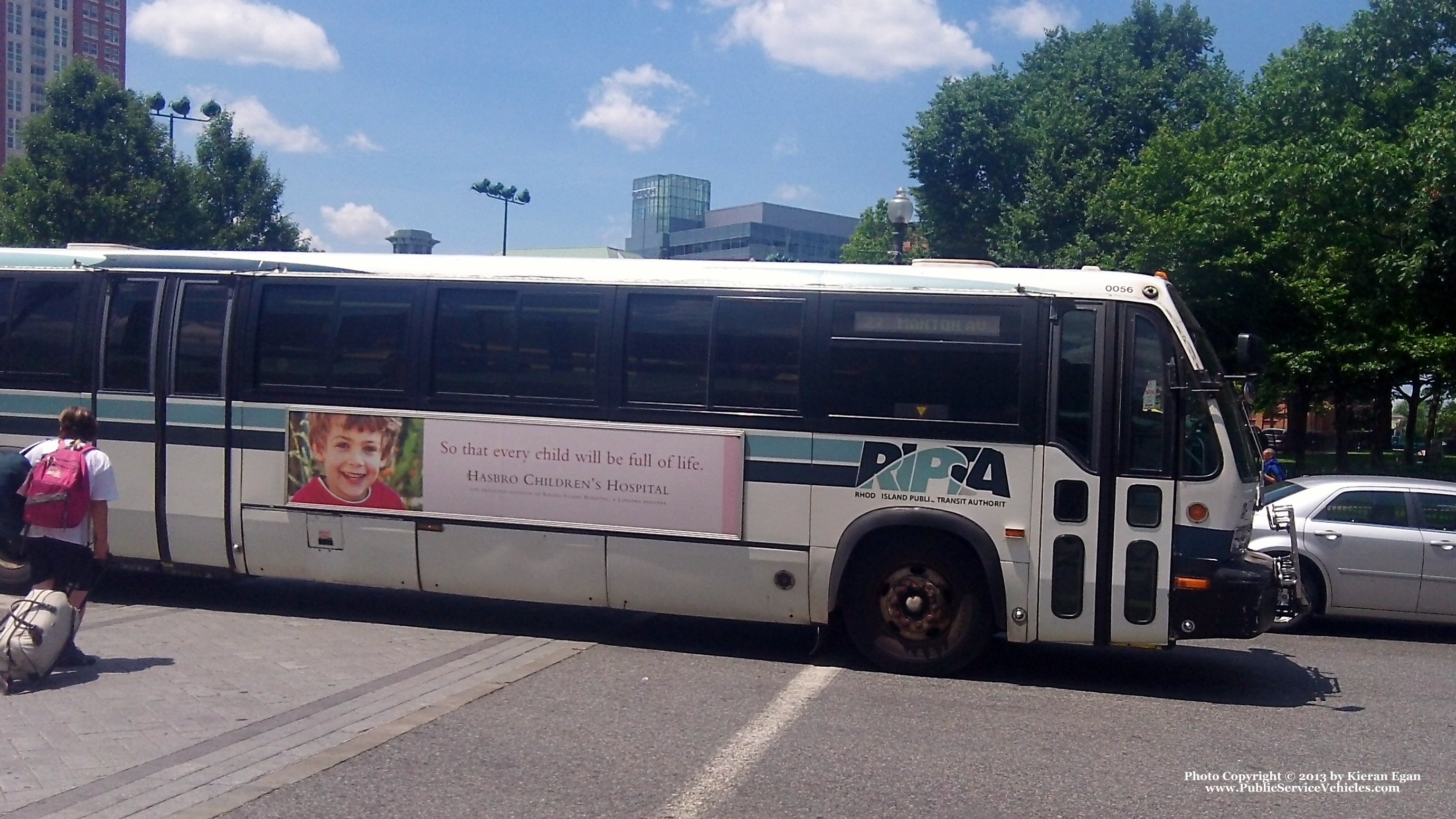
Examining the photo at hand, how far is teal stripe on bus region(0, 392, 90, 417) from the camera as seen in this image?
34.8 feet

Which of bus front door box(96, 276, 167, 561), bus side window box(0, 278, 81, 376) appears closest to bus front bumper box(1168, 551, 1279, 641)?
bus front door box(96, 276, 167, 561)

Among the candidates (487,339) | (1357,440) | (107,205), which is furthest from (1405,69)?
(1357,440)

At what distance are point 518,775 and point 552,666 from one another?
265cm

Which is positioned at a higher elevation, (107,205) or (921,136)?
(921,136)

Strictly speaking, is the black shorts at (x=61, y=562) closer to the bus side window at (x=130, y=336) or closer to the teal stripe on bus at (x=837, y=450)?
the bus side window at (x=130, y=336)

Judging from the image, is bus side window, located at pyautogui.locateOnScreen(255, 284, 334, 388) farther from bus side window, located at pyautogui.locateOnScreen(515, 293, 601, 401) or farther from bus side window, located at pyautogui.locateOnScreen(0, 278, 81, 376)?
bus side window, located at pyautogui.locateOnScreen(0, 278, 81, 376)

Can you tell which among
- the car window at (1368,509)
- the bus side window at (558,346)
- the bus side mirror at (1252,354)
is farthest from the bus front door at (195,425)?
the car window at (1368,509)

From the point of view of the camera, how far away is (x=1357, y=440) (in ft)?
217

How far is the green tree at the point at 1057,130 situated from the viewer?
3619 centimetres

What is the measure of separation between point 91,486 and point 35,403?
3502 millimetres

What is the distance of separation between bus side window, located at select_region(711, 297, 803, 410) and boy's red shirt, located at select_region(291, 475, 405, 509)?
109 inches

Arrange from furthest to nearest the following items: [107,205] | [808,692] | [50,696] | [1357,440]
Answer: [1357,440]
[107,205]
[808,692]
[50,696]

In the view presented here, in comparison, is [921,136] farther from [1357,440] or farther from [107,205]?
[1357,440]

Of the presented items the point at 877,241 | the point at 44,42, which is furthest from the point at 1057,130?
the point at 44,42
